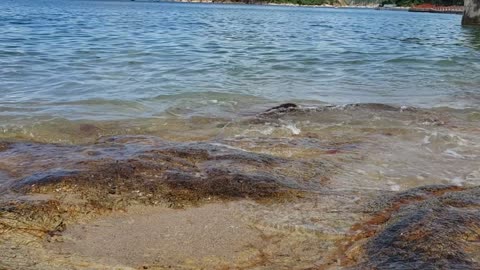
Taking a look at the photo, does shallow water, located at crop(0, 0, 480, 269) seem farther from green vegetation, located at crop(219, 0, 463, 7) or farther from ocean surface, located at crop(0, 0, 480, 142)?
green vegetation, located at crop(219, 0, 463, 7)

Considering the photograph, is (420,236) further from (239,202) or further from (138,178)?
(138,178)

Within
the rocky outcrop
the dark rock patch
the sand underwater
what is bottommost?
the sand underwater

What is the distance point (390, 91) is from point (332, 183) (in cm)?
653

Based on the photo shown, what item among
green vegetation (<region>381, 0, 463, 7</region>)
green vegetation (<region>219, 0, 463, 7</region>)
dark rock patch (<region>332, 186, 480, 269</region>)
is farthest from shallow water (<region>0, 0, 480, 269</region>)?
green vegetation (<region>219, 0, 463, 7</region>)

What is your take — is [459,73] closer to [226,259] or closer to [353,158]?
[353,158]

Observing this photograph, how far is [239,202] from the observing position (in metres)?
3.73

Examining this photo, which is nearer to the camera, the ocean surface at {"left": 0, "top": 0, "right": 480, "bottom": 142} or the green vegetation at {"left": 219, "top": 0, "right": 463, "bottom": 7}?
the ocean surface at {"left": 0, "top": 0, "right": 480, "bottom": 142}

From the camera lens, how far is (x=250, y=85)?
34.7 ft

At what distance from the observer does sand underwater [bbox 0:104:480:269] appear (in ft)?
9.51

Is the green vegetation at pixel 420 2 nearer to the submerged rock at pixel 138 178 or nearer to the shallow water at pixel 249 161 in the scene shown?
the shallow water at pixel 249 161

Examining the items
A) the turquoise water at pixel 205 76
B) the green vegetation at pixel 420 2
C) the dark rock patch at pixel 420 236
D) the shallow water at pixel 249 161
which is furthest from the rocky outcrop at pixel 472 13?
the green vegetation at pixel 420 2

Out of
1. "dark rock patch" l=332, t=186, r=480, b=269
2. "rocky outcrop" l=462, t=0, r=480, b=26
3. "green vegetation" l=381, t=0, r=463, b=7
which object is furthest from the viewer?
"green vegetation" l=381, t=0, r=463, b=7

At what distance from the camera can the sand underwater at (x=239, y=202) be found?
2898 millimetres

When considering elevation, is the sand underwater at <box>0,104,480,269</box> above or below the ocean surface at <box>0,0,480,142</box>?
above
